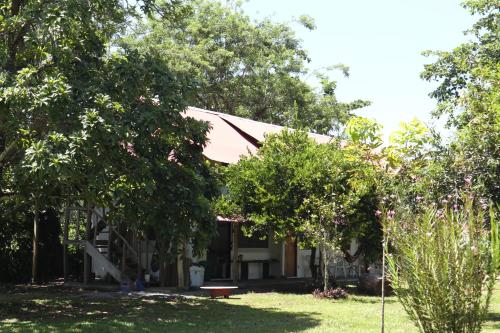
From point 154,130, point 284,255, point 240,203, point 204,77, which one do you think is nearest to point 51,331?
point 154,130

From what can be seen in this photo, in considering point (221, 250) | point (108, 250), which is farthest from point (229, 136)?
point (108, 250)

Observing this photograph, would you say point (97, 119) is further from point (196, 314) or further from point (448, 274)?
point (448, 274)

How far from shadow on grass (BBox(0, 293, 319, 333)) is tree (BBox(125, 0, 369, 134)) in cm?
1892

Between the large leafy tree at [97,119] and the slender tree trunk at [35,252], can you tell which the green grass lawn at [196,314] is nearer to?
the large leafy tree at [97,119]

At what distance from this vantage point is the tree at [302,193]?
17641 mm

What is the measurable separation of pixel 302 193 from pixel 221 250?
5220mm

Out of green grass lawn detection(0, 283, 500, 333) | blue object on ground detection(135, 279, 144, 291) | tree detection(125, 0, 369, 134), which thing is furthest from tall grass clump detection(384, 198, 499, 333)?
tree detection(125, 0, 369, 134)

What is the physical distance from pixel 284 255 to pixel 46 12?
1512 centimetres

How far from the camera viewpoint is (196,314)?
1360 cm

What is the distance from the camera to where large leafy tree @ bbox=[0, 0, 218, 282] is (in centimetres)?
1080

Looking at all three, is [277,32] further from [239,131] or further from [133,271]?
[133,271]

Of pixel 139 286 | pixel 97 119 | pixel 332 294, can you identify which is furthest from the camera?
pixel 139 286

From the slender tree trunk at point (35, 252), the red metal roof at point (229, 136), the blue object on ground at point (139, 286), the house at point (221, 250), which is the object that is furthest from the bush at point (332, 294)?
the slender tree trunk at point (35, 252)

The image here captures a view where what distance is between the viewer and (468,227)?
682cm
